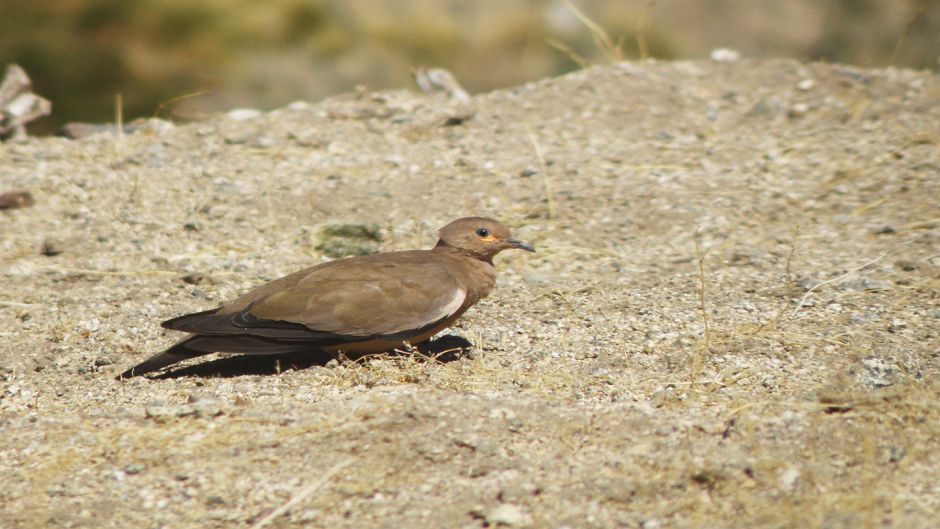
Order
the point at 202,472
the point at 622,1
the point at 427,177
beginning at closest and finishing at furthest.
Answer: the point at 202,472 → the point at 427,177 → the point at 622,1

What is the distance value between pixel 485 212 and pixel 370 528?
3.19 meters

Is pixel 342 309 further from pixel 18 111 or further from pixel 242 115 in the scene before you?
pixel 18 111

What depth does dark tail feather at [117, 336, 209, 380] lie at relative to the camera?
4.47 metres

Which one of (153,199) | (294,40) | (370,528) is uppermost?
(294,40)

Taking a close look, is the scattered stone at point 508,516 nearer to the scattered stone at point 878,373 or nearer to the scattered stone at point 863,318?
the scattered stone at point 878,373

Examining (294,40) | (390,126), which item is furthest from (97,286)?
(294,40)

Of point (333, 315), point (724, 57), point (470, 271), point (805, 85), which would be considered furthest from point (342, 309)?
point (724, 57)

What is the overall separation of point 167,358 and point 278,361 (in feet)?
1.39

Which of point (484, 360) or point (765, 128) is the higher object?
point (765, 128)

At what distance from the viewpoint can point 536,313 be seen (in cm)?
514

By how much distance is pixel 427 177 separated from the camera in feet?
22.0

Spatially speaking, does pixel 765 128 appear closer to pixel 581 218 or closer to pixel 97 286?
pixel 581 218

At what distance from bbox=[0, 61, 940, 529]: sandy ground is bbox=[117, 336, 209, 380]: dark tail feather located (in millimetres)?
76

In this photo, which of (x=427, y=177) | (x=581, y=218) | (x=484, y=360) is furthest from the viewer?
(x=427, y=177)
